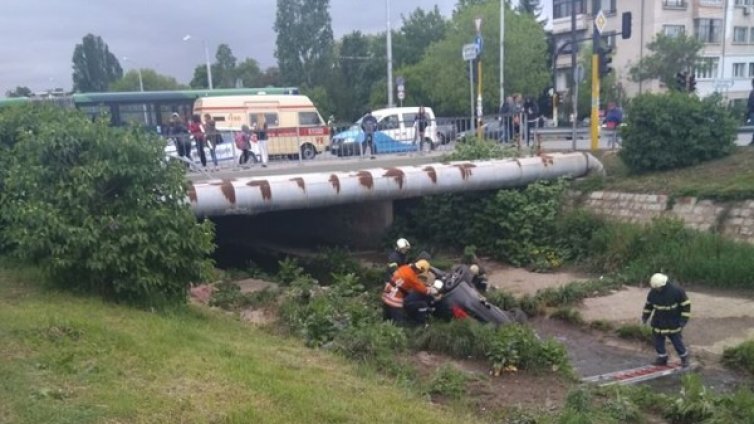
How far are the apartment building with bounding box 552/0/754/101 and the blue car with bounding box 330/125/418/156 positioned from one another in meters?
32.7

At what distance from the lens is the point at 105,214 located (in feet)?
31.2

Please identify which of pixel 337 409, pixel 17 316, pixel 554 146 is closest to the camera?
pixel 337 409

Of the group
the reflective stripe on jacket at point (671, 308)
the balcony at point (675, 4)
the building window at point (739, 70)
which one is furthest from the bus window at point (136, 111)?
the building window at point (739, 70)

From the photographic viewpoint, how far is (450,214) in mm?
21328

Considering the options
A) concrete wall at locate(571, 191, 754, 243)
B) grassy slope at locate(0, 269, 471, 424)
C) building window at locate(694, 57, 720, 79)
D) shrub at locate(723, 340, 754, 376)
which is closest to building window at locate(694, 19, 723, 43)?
building window at locate(694, 57, 720, 79)

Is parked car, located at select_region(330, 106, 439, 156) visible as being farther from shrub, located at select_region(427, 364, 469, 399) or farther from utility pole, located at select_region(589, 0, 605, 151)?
shrub, located at select_region(427, 364, 469, 399)

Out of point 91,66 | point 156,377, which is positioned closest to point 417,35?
point 91,66

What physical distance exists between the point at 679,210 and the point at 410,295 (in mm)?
8746

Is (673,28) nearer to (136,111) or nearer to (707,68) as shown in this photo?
(707,68)

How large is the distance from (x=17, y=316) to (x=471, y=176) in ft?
41.9

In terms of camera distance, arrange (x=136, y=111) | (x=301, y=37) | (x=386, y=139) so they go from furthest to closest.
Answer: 1. (x=301, y=37)
2. (x=136, y=111)
3. (x=386, y=139)

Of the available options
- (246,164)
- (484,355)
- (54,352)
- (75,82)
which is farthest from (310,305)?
(75,82)

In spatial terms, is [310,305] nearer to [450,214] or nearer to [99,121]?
[99,121]

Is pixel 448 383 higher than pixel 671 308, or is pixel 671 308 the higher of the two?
pixel 671 308
